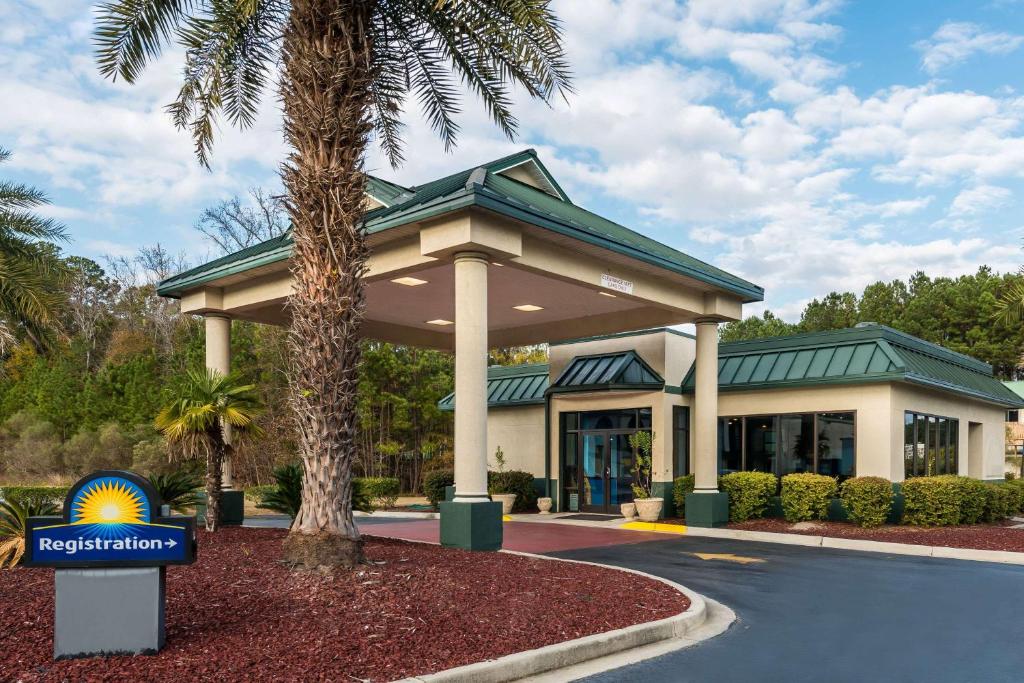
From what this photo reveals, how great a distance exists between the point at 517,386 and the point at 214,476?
46.8ft

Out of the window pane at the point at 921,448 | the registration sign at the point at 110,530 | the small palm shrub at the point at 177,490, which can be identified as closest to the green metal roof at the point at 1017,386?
the window pane at the point at 921,448

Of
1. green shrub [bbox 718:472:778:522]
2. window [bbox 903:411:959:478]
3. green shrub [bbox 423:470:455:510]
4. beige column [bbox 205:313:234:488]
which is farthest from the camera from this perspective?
green shrub [bbox 423:470:455:510]

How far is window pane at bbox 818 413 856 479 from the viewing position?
65.3 ft

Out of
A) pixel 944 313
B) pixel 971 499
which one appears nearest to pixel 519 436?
pixel 971 499

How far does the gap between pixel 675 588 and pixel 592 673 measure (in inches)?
146

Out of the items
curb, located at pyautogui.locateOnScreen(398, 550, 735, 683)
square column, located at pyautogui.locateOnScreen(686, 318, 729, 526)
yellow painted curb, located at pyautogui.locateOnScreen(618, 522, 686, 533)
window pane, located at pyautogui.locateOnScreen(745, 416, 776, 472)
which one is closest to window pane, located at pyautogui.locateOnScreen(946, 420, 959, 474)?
window pane, located at pyautogui.locateOnScreen(745, 416, 776, 472)

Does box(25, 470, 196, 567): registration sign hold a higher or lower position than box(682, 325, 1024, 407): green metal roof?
lower

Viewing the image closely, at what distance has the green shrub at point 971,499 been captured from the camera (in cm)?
1808

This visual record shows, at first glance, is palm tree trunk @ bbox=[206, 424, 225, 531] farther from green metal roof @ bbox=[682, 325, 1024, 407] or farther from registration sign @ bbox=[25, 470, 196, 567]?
green metal roof @ bbox=[682, 325, 1024, 407]

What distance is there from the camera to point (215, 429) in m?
13.3

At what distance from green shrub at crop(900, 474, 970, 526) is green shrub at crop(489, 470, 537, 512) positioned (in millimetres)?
10744

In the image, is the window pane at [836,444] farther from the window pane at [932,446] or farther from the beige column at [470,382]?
the beige column at [470,382]

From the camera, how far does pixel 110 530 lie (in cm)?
616

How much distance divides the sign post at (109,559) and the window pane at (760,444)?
58.1 feet
